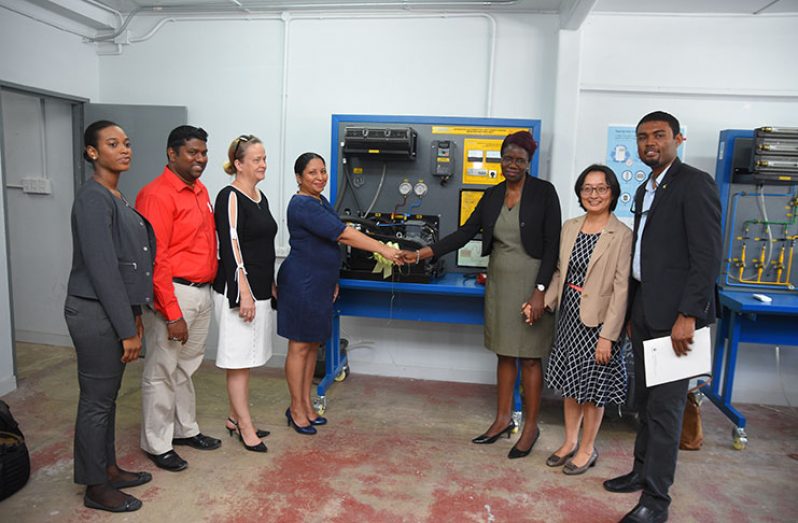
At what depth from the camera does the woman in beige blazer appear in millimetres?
2555

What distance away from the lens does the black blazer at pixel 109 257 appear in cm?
214

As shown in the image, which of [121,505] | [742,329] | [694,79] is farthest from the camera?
[694,79]

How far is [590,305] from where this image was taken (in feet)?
8.59

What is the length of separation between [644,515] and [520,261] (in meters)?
1.30

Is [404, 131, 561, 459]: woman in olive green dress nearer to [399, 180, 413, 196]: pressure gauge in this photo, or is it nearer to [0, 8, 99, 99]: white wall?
[399, 180, 413, 196]: pressure gauge

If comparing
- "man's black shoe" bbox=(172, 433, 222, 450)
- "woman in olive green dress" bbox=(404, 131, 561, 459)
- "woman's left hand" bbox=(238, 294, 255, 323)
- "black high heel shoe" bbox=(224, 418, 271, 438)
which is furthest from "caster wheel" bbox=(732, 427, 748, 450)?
"man's black shoe" bbox=(172, 433, 222, 450)

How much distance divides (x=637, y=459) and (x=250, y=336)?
6.56 ft

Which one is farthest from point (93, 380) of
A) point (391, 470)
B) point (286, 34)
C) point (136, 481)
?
point (286, 34)

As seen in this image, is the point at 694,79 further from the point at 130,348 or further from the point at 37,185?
the point at 37,185

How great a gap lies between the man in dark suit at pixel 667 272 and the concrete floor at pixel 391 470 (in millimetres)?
406

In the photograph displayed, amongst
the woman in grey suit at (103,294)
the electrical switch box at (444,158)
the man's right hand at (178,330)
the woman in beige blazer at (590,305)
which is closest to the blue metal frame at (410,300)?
the electrical switch box at (444,158)

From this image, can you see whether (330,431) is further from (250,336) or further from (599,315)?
(599,315)

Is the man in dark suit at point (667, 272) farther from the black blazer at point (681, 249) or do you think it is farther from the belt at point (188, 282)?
the belt at point (188, 282)

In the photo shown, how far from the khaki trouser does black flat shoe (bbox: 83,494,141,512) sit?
334mm
